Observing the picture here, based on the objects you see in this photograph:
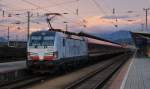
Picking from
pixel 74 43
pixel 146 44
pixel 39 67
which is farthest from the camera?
pixel 146 44

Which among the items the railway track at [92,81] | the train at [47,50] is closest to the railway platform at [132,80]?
the railway track at [92,81]

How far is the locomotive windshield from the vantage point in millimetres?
28750

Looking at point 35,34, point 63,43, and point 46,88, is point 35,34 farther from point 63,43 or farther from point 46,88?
point 46,88

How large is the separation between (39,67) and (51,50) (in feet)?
4.63

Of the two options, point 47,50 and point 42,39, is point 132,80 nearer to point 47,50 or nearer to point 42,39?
point 47,50

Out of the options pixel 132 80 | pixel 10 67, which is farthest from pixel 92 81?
pixel 10 67

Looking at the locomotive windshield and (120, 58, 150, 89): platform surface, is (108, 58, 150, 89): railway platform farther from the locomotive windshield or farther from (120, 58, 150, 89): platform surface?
the locomotive windshield

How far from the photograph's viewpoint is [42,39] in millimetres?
29047

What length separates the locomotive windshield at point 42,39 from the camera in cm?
2875

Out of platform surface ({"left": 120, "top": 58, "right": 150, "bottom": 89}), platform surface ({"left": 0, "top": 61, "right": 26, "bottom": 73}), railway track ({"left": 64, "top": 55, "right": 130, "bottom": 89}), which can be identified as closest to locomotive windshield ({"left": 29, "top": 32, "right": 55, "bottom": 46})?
platform surface ({"left": 0, "top": 61, "right": 26, "bottom": 73})

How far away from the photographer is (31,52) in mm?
28531

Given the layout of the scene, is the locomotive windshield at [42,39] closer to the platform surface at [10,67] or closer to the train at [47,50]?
the train at [47,50]

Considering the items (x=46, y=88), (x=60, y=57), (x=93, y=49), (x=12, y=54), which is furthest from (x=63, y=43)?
(x=12, y=54)

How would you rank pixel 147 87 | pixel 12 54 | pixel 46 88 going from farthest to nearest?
pixel 12 54
pixel 46 88
pixel 147 87
